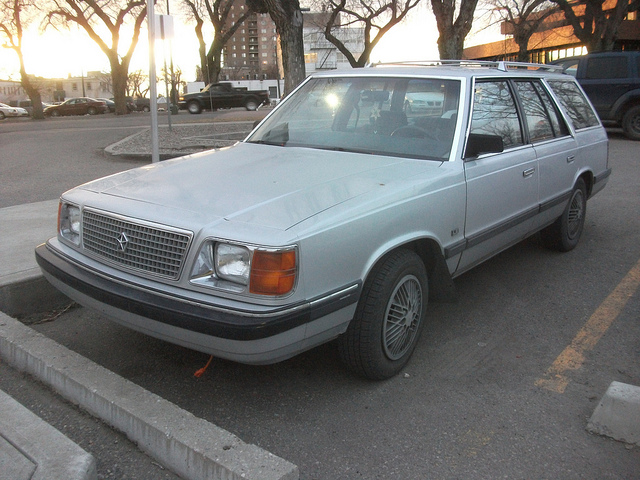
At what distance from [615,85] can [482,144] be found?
1240cm

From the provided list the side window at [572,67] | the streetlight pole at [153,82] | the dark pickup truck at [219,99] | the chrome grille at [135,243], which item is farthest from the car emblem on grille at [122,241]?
the dark pickup truck at [219,99]

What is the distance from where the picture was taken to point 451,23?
18.5 m

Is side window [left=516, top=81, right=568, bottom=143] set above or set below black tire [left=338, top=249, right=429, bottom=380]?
above

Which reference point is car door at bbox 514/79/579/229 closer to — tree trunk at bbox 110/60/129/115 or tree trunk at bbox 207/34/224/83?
tree trunk at bbox 110/60/129/115

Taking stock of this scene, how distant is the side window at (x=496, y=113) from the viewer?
411 centimetres

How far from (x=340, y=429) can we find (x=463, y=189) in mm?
1622

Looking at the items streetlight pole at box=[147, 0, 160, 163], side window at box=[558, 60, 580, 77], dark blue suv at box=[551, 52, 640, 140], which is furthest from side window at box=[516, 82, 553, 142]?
side window at box=[558, 60, 580, 77]

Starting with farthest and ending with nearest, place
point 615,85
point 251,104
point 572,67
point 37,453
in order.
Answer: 1. point 251,104
2. point 572,67
3. point 615,85
4. point 37,453

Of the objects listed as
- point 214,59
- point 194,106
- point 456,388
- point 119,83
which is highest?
point 214,59

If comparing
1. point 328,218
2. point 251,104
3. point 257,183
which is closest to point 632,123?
point 257,183

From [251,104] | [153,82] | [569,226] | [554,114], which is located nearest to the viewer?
[554,114]

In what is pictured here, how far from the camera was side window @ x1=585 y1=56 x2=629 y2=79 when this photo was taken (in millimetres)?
14156

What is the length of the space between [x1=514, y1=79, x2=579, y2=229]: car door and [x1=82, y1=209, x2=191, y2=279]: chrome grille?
3.02 meters

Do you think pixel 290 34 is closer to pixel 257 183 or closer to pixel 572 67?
pixel 572 67
